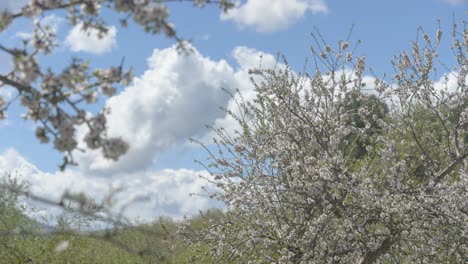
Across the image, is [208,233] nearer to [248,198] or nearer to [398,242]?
[248,198]

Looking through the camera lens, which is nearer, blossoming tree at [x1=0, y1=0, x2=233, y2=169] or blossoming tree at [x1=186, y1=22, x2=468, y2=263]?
blossoming tree at [x1=0, y1=0, x2=233, y2=169]

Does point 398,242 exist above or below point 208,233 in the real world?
below

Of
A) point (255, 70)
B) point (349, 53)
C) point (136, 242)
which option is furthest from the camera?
point (136, 242)

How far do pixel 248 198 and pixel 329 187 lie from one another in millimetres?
1294

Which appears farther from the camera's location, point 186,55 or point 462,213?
point 462,213

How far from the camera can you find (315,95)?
344 inches

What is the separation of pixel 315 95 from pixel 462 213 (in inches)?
107

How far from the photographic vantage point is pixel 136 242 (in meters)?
13.5

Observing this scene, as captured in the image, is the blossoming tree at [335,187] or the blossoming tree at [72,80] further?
the blossoming tree at [335,187]

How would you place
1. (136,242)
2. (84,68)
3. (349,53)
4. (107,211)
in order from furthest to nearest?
(136,242) < (349,53) < (107,211) < (84,68)

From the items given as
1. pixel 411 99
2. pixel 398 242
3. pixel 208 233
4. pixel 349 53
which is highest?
pixel 349 53

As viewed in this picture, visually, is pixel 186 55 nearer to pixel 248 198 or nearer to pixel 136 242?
pixel 248 198

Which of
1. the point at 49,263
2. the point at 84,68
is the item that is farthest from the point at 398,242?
the point at 49,263

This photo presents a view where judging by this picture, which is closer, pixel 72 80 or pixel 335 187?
pixel 72 80
